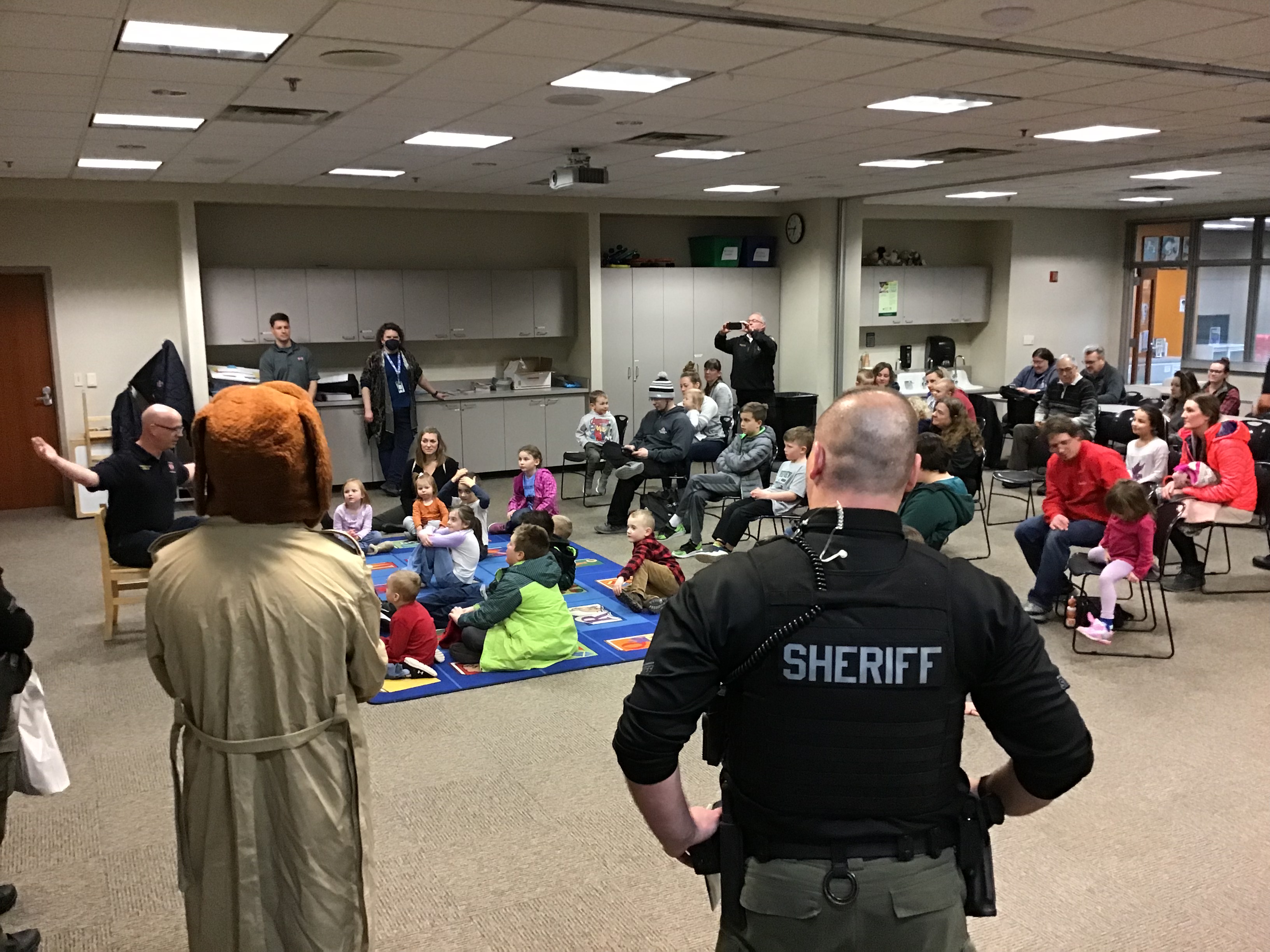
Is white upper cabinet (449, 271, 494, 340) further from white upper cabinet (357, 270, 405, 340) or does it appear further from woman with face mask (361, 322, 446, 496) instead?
woman with face mask (361, 322, 446, 496)

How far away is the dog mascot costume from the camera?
2145 mm

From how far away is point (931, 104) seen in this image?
19.6ft

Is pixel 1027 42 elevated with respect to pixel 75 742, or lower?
elevated

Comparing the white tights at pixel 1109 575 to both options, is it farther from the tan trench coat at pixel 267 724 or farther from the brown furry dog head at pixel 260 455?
the brown furry dog head at pixel 260 455

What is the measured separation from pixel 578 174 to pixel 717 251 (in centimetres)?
484

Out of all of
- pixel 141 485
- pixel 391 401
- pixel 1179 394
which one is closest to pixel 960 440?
pixel 1179 394

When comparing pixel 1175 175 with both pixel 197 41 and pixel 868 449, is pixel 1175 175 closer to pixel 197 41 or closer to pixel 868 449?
pixel 197 41

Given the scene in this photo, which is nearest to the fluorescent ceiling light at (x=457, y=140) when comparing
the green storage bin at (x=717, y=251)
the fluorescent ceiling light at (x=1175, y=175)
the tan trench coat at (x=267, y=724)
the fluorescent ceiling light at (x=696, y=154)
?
the fluorescent ceiling light at (x=696, y=154)

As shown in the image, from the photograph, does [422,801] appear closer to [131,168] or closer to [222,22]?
[222,22]

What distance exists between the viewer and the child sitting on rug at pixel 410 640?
527 centimetres

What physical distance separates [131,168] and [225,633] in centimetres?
734

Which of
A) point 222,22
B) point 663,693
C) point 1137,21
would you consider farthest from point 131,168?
point 663,693

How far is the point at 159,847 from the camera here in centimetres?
369

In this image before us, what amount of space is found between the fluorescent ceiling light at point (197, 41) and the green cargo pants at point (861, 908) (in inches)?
146
